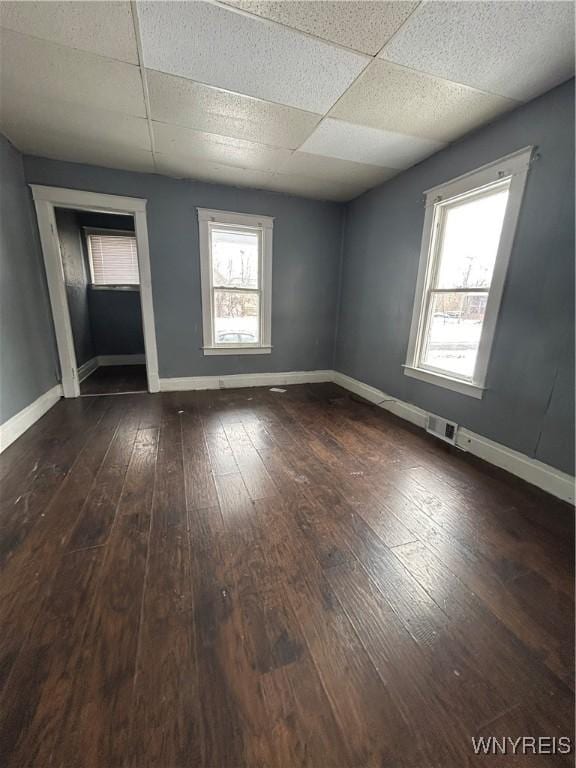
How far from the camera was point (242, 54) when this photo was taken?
1.66 metres

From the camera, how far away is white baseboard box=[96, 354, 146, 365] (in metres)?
5.29

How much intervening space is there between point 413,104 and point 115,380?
4587 millimetres

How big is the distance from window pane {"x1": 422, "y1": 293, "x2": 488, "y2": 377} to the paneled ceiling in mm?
1290

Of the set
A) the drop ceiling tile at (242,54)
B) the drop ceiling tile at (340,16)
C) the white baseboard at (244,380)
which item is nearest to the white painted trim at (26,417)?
the white baseboard at (244,380)

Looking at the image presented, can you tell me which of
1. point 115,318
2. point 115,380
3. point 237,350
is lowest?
point 115,380

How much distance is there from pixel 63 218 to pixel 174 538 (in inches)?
193

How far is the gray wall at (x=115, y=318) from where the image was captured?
505 centimetres

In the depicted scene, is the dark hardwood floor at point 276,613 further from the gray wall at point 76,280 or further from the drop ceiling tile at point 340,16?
the gray wall at point 76,280

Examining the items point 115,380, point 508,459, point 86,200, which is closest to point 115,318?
point 115,380

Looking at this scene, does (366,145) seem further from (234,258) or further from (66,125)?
(66,125)

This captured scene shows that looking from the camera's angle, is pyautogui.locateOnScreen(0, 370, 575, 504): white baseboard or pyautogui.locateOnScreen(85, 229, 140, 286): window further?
pyautogui.locateOnScreen(85, 229, 140, 286): window

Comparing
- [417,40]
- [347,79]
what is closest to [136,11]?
[347,79]

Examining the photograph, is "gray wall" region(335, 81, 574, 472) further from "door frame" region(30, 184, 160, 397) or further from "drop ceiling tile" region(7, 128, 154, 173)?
"door frame" region(30, 184, 160, 397)

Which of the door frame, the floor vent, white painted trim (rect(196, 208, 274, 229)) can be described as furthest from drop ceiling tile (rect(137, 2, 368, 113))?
the floor vent
